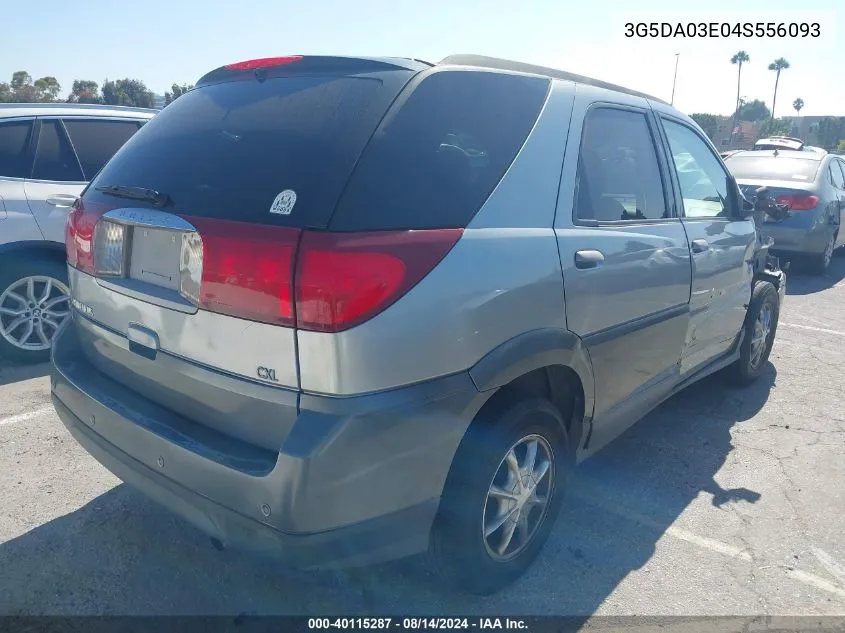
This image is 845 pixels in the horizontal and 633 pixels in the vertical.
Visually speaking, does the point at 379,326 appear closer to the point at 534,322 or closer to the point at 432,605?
the point at 534,322

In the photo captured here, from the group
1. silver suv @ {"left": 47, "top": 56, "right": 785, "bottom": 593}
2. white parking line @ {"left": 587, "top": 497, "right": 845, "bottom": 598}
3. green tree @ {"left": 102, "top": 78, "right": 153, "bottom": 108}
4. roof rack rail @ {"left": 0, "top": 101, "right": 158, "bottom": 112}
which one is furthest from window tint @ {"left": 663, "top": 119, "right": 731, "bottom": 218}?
green tree @ {"left": 102, "top": 78, "right": 153, "bottom": 108}

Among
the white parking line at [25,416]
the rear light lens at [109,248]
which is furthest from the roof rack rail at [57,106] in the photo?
the rear light lens at [109,248]

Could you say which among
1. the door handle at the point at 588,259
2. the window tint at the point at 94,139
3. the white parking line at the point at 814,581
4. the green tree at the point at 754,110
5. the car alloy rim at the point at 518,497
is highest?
the window tint at the point at 94,139

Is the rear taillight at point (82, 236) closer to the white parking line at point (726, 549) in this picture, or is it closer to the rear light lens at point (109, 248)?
the rear light lens at point (109, 248)

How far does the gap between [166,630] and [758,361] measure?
4398 mm

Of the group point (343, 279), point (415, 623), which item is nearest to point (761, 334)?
point (415, 623)

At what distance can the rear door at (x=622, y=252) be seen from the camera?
2.59 m

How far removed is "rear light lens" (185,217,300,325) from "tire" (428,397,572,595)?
808 mm

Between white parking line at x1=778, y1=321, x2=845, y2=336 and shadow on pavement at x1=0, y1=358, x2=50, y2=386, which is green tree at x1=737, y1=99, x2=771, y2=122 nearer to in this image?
white parking line at x1=778, y1=321, x2=845, y2=336

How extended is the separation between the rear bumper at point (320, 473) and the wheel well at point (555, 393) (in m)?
0.30

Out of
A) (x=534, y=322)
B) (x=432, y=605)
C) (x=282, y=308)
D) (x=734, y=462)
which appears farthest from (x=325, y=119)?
(x=734, y=462)

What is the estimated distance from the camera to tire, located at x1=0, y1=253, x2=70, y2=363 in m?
4.65

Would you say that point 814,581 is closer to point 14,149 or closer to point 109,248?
point 109,248

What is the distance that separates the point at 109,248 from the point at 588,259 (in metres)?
1.77
